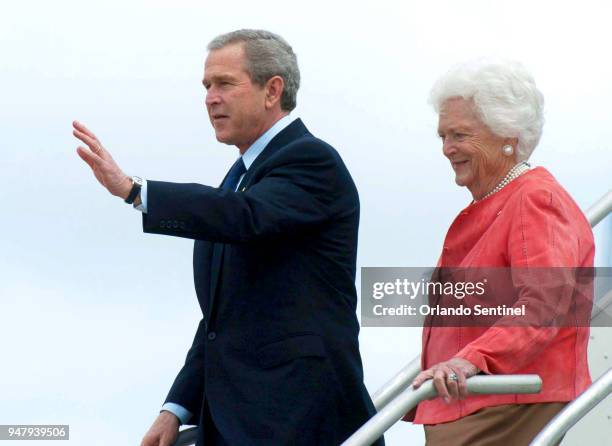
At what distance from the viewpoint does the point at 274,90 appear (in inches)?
185

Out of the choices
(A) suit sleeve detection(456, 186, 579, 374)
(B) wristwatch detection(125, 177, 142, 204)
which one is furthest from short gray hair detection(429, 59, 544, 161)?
(B) wristwatch detection(125, 177, 142, 204)

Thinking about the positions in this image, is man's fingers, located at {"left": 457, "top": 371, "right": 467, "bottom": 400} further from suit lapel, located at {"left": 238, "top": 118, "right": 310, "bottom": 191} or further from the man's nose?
the man's nose

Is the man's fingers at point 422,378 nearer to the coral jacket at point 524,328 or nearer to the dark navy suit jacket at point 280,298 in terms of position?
the coral jacket at point 524,328

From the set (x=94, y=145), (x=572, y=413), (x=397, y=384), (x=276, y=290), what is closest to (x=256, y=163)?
(x=276, y=290)

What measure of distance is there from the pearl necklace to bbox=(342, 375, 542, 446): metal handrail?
626mm

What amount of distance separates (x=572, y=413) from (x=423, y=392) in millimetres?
346

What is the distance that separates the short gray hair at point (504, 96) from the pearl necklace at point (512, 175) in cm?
2

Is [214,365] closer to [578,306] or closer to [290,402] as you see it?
[290,402]

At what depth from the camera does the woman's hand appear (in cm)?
394

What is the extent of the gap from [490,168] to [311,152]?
48 cm

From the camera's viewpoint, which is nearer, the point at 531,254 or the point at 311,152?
the point at 531,254

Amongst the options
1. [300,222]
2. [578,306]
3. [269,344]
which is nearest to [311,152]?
[300,222]

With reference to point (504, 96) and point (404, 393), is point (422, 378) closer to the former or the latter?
point (404, 393)

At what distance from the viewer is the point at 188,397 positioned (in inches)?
186
